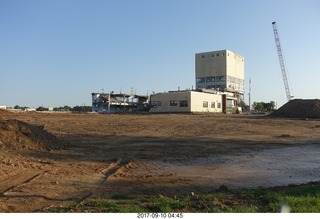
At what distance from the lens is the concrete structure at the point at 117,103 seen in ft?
299

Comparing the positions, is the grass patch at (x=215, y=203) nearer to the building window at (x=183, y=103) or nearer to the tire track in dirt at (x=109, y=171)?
the tire track in dirt at (x=109, y=171)

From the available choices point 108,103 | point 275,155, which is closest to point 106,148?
point 275,155

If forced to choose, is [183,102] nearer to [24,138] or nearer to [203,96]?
[203,96]

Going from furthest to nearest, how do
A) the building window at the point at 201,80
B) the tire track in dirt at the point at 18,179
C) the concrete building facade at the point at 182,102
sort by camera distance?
1. the building window at the point at 201,80
2. the concrete building facade at the point at 182,102
3. the tire track in dirt at the point at 18,179

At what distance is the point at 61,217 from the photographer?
5316mm

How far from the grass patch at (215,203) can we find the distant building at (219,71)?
113 m

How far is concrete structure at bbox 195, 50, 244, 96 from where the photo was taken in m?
122

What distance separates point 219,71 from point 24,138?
112 m

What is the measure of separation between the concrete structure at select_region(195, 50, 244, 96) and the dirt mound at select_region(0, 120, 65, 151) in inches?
4200

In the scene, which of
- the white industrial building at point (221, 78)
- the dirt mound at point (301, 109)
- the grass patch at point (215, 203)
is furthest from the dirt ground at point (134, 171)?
the white industrial building at point (221, 78)

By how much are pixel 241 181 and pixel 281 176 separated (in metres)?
1.76

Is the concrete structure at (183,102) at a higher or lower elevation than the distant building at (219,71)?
lower

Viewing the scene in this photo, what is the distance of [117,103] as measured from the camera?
9256 centimetres

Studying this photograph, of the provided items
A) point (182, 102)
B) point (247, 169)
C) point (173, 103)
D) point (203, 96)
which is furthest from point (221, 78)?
point (247, 169)
